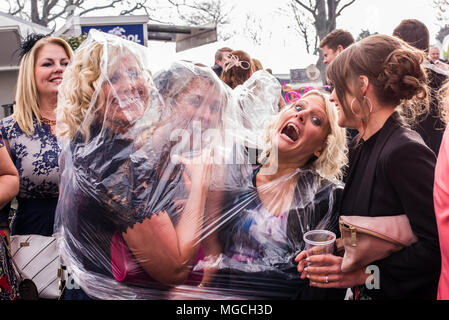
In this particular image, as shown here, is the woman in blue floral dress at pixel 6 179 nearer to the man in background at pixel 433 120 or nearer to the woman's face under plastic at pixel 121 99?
the woman's face under plastic at pixel 121 99

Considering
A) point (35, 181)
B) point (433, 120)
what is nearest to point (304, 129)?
point (433, 120)

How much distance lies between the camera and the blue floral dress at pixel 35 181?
6.48 feet

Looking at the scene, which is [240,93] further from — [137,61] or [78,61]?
[78,61]

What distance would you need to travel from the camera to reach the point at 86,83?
126 centimetres

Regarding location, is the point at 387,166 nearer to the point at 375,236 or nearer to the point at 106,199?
the point at 375,236

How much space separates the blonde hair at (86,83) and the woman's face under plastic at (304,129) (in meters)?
0.65

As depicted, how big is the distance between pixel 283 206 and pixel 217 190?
25cm

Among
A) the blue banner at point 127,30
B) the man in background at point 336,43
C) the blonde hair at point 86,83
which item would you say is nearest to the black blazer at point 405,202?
the blonde hair at point 86,83

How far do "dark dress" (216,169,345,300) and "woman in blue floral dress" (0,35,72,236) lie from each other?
3.60 feet

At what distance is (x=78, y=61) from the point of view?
1293 millimetres

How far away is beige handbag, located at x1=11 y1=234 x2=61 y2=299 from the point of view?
1818 mm

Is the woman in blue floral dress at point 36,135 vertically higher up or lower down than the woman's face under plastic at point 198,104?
lower down

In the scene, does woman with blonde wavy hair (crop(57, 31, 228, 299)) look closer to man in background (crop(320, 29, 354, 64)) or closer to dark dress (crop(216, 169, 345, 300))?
dark dress (crop(216, 169, 345, 300))

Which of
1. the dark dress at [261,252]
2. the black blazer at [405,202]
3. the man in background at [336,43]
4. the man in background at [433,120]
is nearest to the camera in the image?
the black blazer at [405,202]
